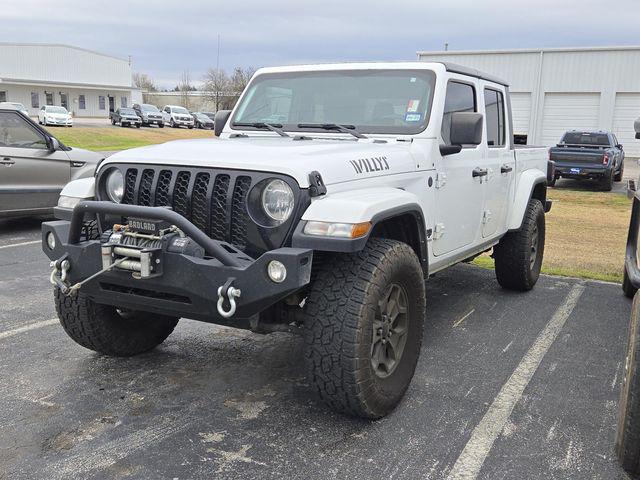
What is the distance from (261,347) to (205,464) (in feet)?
5.36

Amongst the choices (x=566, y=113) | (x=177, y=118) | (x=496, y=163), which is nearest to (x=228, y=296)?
(x=496, y=163)

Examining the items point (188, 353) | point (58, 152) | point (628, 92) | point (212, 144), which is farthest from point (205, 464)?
point (628, 92)

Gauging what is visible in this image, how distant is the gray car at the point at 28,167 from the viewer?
8.47m

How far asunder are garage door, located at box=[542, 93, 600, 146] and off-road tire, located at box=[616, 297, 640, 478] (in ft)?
96.5

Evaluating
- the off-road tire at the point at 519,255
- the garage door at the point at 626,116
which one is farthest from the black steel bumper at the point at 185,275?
the garage door at the point at 626,116

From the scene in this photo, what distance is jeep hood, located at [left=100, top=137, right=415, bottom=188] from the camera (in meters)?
3.22

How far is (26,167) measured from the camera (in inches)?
341

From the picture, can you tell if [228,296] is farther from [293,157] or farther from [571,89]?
[571,89]

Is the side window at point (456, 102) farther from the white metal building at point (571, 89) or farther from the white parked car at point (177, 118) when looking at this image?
the white parked car at point (177, 118)

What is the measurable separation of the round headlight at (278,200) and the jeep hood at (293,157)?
0.24 ft

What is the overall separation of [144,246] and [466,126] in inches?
86.1

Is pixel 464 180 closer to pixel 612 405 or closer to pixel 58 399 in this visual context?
pixel 612 405

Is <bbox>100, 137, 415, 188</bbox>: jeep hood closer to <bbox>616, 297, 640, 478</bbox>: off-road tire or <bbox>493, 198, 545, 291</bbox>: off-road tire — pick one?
<bbox>616, 297, 640, 478</bbox>: off-road tire

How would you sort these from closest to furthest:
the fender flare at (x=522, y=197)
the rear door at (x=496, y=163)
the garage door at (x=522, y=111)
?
the rear door at (x=496, y=163) → the fender flare at (x=522, y=197) → the garage door at (x=522, y=111)
